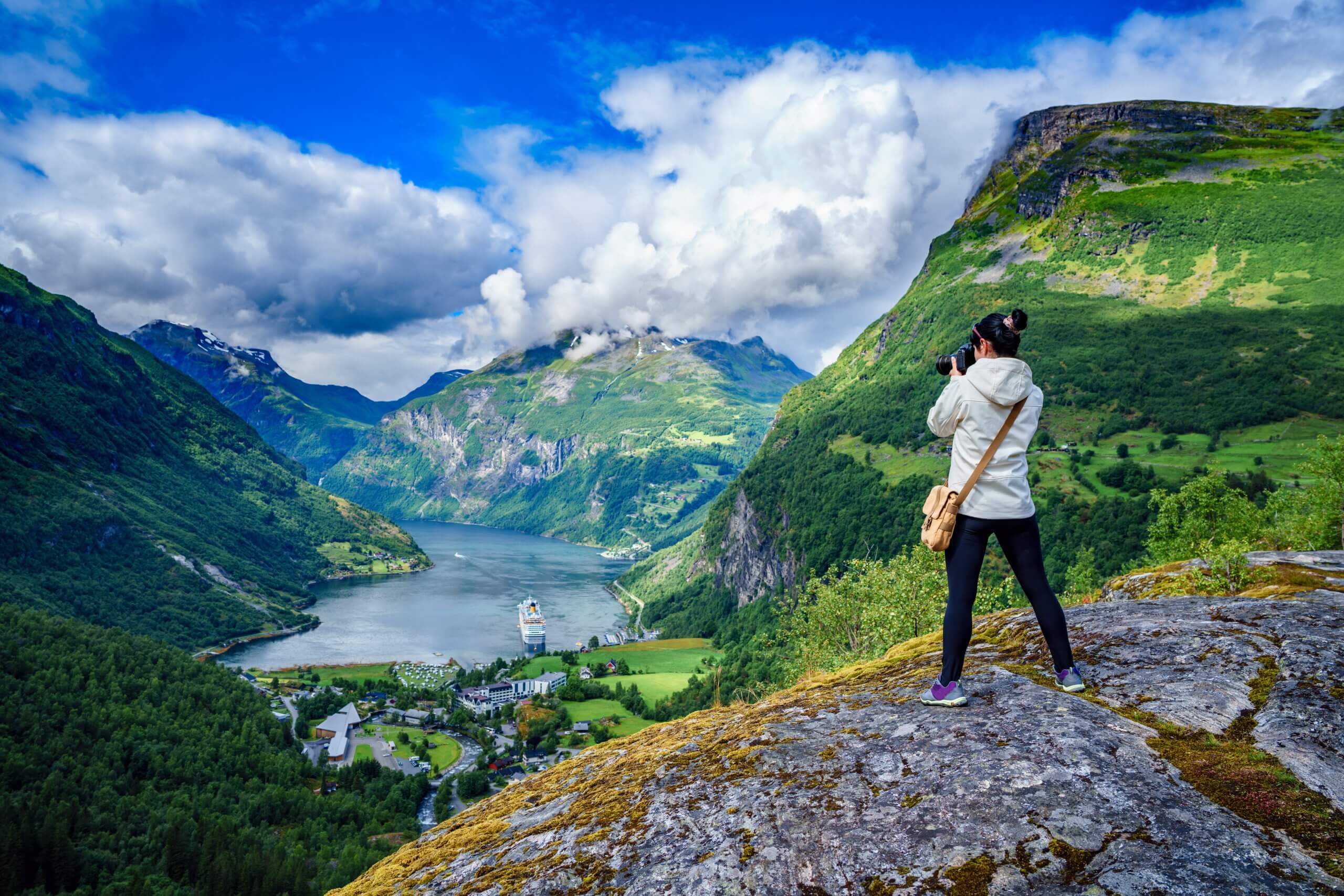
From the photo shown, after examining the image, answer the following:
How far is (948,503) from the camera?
617 cm

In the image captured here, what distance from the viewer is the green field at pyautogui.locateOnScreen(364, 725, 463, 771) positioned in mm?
80875

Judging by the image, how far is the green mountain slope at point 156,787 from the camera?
167 ft

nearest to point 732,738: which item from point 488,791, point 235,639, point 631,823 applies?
point 631,823

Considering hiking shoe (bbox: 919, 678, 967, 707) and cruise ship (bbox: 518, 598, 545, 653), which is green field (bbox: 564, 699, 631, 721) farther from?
hiking shoe (bbox: 919, 678, 967, 707)

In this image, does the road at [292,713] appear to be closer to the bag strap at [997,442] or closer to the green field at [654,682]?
the green field at [654,682]

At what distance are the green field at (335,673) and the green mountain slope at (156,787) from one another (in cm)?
1856

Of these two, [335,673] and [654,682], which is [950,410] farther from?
[335,673]

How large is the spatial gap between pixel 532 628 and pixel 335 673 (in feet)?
122

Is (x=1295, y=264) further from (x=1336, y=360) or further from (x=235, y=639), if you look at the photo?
(x=235, y=639)

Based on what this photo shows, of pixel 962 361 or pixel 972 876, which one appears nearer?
pixel 972 876

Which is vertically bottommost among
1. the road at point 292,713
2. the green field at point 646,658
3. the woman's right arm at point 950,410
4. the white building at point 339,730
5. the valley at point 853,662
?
the green field at point 646,658

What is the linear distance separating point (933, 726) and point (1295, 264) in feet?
644

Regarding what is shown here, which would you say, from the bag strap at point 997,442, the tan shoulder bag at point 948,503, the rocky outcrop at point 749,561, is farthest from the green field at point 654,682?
the bag strap at point 997,442

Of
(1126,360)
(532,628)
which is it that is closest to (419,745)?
(532,628)
